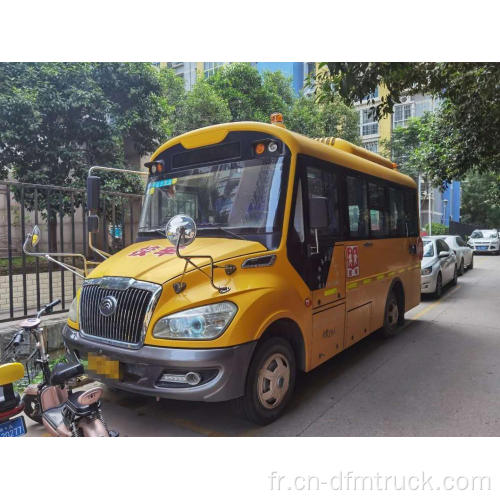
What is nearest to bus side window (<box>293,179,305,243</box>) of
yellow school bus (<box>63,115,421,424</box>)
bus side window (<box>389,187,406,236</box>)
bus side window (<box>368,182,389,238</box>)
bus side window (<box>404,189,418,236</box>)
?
yellow school bus (<box>63,115,421,424</box>)

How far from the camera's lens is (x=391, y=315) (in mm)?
6586

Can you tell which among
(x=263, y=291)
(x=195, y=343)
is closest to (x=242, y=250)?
(x=263, y=291)

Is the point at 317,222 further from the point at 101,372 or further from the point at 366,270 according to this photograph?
the point at 101,372

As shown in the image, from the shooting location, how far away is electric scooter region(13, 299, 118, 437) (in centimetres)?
304

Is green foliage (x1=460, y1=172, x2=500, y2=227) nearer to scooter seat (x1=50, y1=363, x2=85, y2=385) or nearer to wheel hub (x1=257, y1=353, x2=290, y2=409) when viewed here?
wheel hub (x1=257, y1=353, x2=290, y2=409)

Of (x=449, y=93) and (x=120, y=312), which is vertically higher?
(x=449, y=93)

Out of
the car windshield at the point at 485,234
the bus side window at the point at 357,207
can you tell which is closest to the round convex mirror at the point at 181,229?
the bus side window at the point at 357,207

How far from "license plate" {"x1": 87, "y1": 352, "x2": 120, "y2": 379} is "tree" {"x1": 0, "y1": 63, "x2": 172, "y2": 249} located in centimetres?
532

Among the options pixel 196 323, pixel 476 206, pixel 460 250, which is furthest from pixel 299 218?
pixel 476 206

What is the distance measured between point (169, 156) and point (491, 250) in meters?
26.4

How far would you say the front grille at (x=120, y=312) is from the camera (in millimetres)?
3209

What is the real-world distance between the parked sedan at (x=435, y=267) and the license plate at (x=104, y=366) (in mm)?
8173

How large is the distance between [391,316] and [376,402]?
2695 mm

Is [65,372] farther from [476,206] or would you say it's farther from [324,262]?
[476,206]
